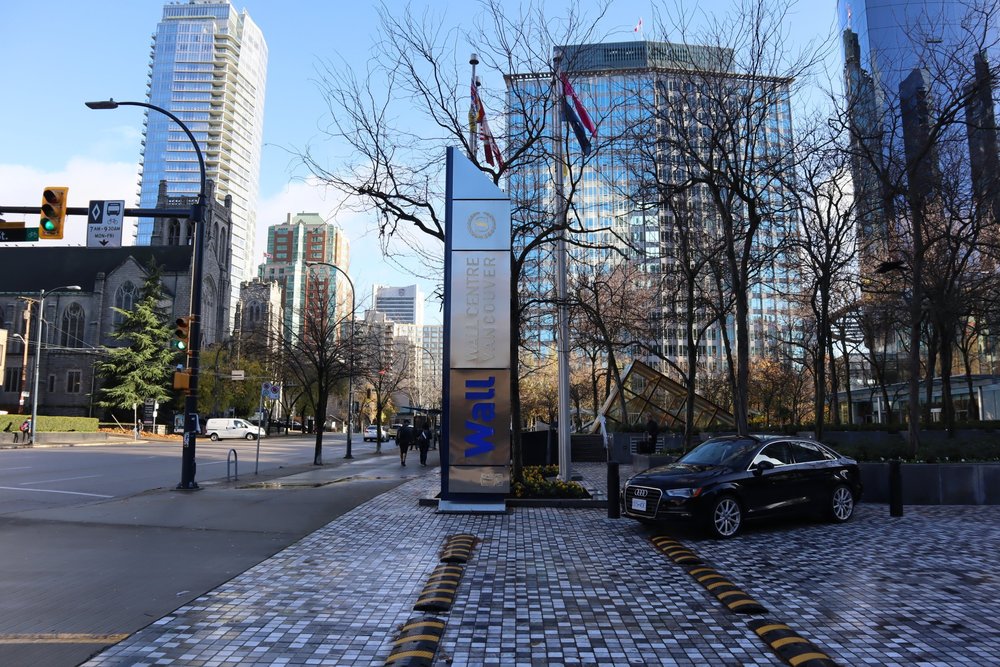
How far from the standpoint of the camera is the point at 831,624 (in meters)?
5.70

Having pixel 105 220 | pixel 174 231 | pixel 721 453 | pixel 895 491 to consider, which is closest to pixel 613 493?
pixel 721 453

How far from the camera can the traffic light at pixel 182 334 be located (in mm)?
16047

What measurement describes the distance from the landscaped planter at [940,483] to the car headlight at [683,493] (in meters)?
6.01

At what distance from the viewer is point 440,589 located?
265 inches

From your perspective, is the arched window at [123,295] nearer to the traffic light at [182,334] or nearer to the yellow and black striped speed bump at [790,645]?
the traffic light at [182,334]

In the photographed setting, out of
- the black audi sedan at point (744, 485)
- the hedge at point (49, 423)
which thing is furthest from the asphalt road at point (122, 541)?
the hedge at point (49, 423)

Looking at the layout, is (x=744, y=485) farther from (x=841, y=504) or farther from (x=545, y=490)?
(x=545, y=490)

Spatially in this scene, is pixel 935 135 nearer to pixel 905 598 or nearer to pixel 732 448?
pixel 732 448

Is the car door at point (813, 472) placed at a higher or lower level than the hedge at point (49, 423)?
higher

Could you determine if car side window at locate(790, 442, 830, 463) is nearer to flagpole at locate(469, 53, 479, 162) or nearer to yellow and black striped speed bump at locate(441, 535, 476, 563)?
yellow and black striped speed bump at locate(441, 535, 476, 563)

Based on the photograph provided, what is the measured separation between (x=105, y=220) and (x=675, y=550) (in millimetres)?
13606

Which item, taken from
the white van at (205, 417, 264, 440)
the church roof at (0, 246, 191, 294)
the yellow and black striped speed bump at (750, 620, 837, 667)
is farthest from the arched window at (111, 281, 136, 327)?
the yellow and black striped speed bump at (750, 620, 837, 667)

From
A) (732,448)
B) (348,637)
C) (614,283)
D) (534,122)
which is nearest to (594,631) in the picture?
(348,637)

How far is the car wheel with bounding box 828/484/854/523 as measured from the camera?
11172 mm
